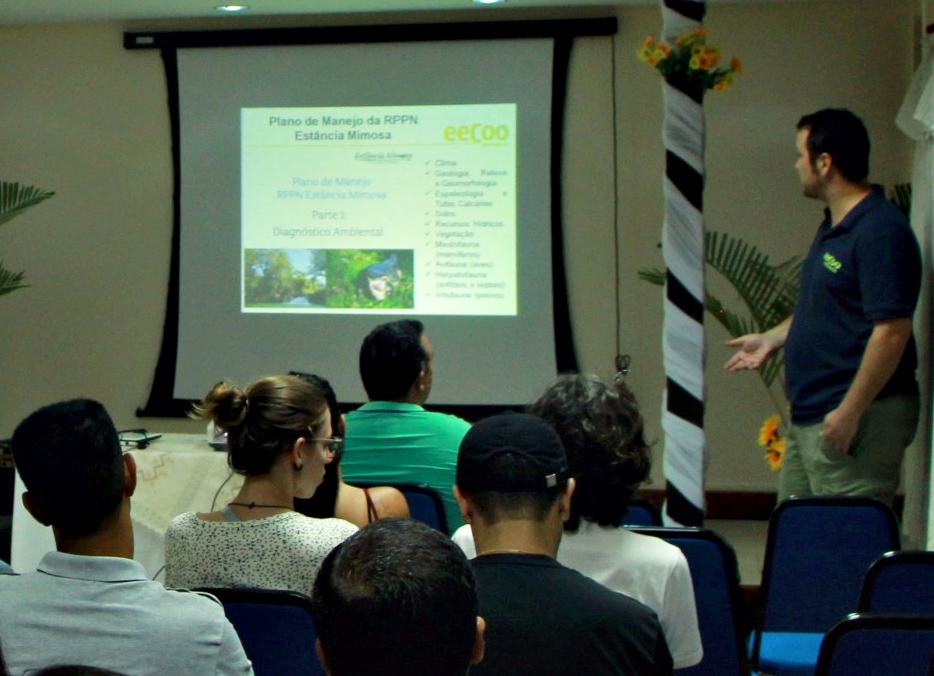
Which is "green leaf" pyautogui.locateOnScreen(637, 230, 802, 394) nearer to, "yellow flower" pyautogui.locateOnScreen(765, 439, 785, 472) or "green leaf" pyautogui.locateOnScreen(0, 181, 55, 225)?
"yellow flower" pyautogui.locateOnScreen(765, 439, 785, 472)

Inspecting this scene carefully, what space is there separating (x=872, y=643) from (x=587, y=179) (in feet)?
13.8

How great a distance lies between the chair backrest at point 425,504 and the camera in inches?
102

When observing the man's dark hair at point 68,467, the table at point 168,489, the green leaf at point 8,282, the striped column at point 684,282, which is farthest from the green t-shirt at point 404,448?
the green leaf at point 8,282

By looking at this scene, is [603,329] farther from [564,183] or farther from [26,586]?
[26,586]

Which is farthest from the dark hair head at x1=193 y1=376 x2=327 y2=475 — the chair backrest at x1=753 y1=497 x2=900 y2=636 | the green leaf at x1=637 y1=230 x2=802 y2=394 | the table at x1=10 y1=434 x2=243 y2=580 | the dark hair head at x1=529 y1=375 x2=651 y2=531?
the green leaf at x1=637 y1=230 x2=802 y2=394

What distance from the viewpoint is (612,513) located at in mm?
1769

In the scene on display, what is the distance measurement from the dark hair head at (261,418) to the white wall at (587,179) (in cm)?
369

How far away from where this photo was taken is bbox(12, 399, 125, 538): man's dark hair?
1477 mm

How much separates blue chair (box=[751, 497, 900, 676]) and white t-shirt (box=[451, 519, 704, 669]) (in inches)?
32.0

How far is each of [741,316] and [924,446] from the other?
2265mm

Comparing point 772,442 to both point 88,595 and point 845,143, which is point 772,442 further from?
point 88,595

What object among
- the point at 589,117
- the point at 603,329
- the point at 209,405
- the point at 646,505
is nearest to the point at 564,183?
the point at 589,117

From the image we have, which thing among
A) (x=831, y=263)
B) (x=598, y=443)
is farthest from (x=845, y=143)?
(x=598, y=443)

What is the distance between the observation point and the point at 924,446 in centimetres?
330
